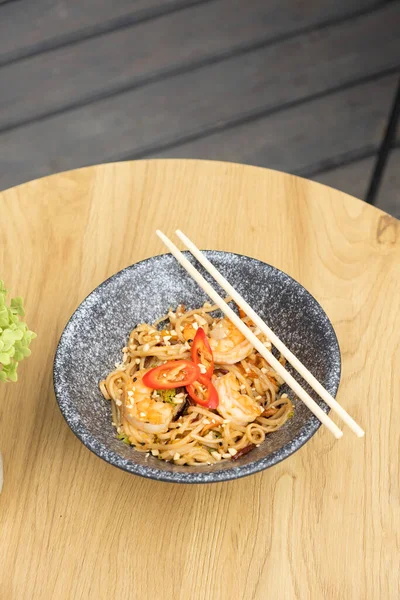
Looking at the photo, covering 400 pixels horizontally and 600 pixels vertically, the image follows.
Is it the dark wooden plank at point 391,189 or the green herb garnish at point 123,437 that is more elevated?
the green herb garnish at point 123,437

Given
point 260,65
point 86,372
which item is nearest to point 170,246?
point 86,372

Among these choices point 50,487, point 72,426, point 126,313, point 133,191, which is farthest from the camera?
point 133,191

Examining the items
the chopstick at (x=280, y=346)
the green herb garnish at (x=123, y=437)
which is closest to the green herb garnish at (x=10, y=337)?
the green herb garnish at (x=123, y=437)

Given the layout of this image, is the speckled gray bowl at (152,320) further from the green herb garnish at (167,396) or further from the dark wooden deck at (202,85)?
the dark wooden deck at (202,85)

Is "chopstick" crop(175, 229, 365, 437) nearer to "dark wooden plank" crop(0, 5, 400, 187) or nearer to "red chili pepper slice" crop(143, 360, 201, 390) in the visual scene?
"red chili pepper slice" crop(143, 360, 201, 390)

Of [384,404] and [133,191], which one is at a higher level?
[133,191]

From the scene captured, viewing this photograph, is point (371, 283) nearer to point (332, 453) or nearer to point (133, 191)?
point (332, 453)

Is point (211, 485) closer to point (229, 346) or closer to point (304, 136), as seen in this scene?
point (229, 346)
